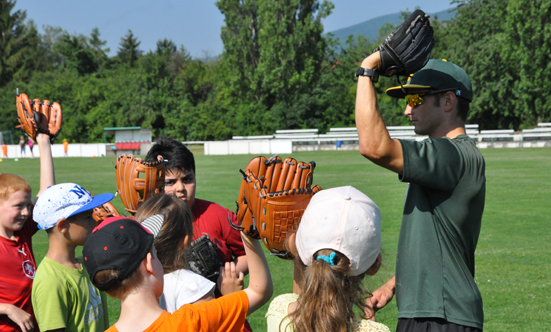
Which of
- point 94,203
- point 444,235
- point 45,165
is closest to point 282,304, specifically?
point 444,235

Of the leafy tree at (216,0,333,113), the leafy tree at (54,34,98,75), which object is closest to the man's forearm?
the leafy tree at (216,0,333,113)

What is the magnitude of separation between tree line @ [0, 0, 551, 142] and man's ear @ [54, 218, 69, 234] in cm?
4549

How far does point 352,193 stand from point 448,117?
794mm

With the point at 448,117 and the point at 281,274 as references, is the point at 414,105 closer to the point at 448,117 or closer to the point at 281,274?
the point at 448,117

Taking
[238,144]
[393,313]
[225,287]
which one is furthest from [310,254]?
[238,144]

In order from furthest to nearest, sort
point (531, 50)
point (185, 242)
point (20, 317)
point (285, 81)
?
point (285, 81), point (531, 50), point (20, 317), point (185, 242)

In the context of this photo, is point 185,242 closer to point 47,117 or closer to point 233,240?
point 233,240

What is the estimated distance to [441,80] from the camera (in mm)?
2459

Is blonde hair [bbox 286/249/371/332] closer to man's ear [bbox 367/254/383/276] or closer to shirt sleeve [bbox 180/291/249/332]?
man's ear [bbox 367/254/383/276]

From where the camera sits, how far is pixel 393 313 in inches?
209

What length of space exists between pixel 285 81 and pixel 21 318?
4818cm

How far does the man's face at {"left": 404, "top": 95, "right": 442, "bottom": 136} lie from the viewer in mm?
2496

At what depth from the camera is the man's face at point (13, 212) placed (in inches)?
127

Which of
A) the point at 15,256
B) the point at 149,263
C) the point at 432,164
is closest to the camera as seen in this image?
the point at 149,263
